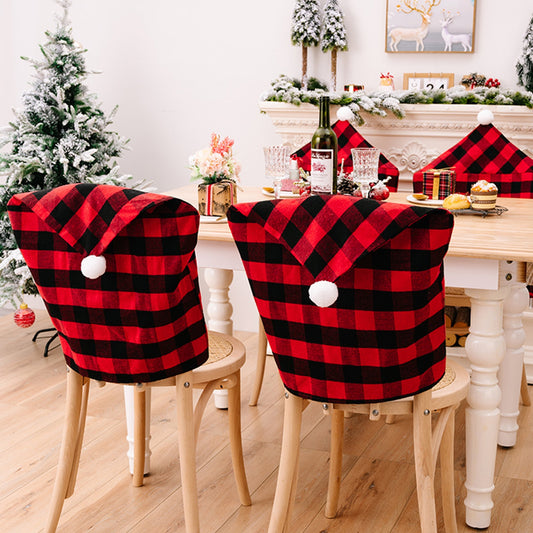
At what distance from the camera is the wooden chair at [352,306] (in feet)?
4.81

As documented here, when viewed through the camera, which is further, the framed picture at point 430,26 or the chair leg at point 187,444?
the framed picture at point 430,26

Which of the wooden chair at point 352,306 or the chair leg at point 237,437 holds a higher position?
the wooden chair at point 352,306

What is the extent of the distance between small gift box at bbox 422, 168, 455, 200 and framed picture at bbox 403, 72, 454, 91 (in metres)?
0.97

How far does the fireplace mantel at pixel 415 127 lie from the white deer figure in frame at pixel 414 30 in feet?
1.23

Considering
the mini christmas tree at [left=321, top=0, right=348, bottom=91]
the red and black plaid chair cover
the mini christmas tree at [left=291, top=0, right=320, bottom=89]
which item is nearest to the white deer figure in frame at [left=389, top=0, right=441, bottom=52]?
the mini christmas tree at [left=321, top=0, right=348, bottom=91]

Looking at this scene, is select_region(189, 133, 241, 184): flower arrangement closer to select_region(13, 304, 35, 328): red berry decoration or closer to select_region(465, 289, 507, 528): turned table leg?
select_region(465, 289, 507, 528): turned table leg

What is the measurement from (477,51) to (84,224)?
229 cm

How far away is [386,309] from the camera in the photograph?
60.4 inches

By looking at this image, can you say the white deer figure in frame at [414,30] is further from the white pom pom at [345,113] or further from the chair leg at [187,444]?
the chair leg at [187,444]

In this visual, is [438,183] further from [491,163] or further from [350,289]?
[350,289]

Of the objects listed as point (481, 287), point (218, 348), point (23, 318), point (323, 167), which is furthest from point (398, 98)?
point (23, 318)

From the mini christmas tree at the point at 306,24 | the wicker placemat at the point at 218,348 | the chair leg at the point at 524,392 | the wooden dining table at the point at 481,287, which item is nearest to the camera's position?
the wooden dining table at the point at 481,287

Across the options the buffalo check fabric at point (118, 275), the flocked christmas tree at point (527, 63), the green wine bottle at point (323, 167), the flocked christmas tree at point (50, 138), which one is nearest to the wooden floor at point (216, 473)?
the buffalo check fabric at point (118, 275)

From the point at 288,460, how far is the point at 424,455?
0.32m
